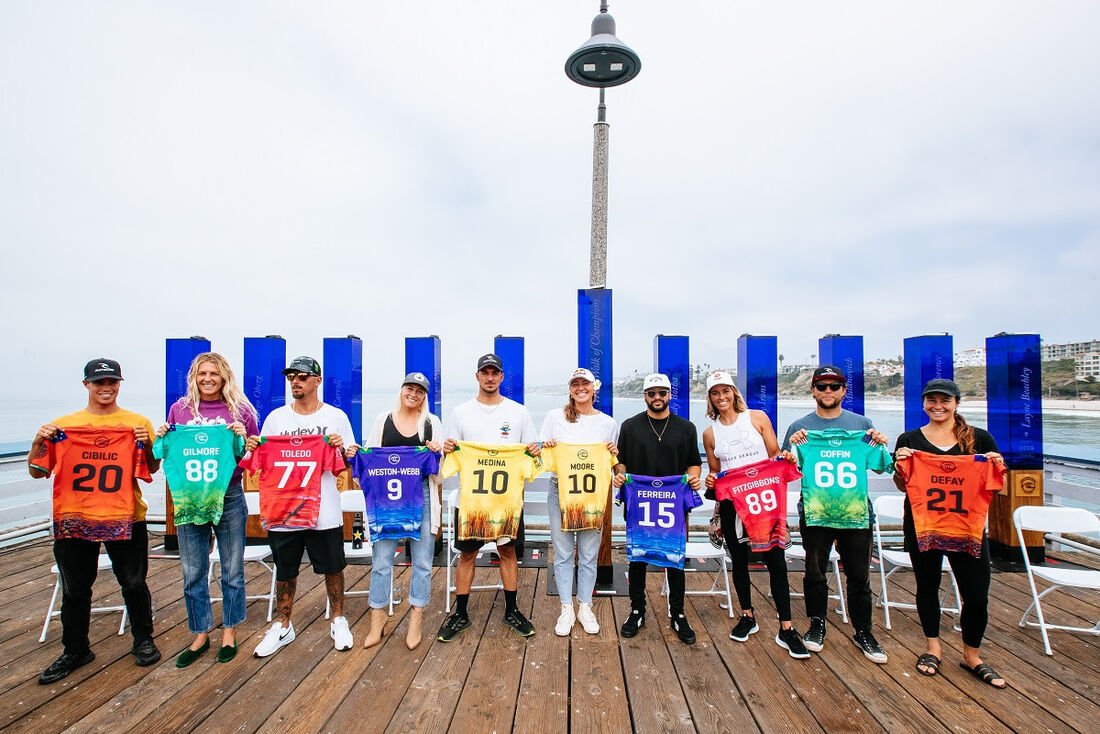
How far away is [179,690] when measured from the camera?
3.04 m

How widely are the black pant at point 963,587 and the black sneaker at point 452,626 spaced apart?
3386 mm

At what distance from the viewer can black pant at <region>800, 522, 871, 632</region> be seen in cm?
345

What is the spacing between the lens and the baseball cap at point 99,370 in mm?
3314

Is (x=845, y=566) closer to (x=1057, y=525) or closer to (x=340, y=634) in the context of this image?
(x=1057, y=525)

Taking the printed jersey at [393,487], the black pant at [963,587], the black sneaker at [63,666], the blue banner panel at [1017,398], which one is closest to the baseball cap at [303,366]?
the printed jersey at [393,487]

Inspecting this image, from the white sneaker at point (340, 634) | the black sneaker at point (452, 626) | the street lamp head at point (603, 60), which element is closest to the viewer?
the white sneaker at point (340, 634)

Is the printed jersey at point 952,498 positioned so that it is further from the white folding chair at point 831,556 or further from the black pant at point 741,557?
the black pant at point 741,557

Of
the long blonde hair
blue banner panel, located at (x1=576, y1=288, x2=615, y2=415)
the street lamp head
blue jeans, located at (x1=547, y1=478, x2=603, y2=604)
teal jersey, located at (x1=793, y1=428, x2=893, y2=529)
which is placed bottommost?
blue jeans, located at (x1=547, y1=478, x2=603, y2=604)

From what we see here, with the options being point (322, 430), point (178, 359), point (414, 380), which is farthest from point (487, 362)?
point (178, 359)

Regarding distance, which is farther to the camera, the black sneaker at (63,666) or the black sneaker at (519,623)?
the black sneaker at (519,623)

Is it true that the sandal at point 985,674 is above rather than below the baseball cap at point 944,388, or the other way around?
below

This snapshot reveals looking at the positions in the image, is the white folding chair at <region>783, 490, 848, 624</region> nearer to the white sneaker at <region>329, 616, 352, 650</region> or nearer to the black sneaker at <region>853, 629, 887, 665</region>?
the black sneaker at <region>853, 629, 887, 665</region>

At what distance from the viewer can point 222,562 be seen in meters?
3.54

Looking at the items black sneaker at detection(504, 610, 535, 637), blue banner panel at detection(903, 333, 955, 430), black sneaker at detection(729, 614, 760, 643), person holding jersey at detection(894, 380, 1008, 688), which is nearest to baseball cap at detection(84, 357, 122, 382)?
black sneaker at detection(504, 610, 535, 637)
